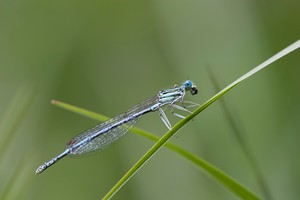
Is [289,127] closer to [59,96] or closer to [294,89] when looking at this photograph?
[294,89]

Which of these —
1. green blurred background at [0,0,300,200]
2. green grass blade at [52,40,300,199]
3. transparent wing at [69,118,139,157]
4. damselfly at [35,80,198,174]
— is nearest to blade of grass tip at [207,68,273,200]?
green grass blade at [52,40,300,199]

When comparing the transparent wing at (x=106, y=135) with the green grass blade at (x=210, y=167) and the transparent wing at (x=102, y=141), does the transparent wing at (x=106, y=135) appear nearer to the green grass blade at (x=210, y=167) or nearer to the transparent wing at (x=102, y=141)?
the transparent wing at (x=102, y=141)

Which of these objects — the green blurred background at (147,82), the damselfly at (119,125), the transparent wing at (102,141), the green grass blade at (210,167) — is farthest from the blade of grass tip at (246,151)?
the transparent wing at (102,141)

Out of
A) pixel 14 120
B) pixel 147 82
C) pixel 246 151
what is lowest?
pixel 147 82

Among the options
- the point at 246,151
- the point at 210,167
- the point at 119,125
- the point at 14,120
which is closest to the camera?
the point at 210,167

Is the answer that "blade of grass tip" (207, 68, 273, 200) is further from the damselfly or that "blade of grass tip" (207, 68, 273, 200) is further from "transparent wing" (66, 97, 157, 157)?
"transparent wing" (66, 97, 157, 157)

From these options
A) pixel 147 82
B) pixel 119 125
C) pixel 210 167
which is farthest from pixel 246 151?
pixel 147 82

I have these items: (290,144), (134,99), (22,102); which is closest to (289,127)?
(290,144)

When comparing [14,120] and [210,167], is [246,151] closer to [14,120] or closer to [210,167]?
[210,167]
